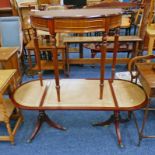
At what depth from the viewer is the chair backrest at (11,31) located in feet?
9.27

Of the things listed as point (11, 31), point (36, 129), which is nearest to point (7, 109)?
point (36, 129)

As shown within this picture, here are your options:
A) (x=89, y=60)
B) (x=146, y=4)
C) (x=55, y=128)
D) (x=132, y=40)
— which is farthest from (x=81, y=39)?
(x=55, y=128)

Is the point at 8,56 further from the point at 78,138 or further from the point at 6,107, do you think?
the point at 78,138

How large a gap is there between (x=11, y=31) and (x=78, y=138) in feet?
6.14

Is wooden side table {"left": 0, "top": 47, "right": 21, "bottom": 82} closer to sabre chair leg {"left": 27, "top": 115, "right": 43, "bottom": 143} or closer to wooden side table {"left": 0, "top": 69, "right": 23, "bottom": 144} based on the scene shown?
wooden side table {"left": 0, "top": 69, "right": 23, "bottom": 144}

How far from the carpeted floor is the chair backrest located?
122 cm

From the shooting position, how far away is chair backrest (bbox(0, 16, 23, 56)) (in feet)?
9.27

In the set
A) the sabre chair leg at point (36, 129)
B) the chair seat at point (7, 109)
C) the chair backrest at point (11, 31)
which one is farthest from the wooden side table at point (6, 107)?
the chair backrest at point (11, 31)

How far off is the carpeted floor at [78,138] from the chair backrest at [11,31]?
4.01ft

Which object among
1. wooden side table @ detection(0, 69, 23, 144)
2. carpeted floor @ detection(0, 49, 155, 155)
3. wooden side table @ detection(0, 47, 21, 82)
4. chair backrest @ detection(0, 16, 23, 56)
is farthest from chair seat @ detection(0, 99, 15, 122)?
chair backrest @ detection(0, 16, 23, 56)

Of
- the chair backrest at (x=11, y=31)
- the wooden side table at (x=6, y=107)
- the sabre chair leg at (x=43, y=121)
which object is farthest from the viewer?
the chair backrest at (x=11, y=31)

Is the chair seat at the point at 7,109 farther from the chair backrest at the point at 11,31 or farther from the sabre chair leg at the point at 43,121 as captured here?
the chair backrest at the point at 11,31

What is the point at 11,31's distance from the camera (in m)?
2.84

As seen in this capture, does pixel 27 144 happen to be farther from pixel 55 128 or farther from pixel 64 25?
pixel 64 25
